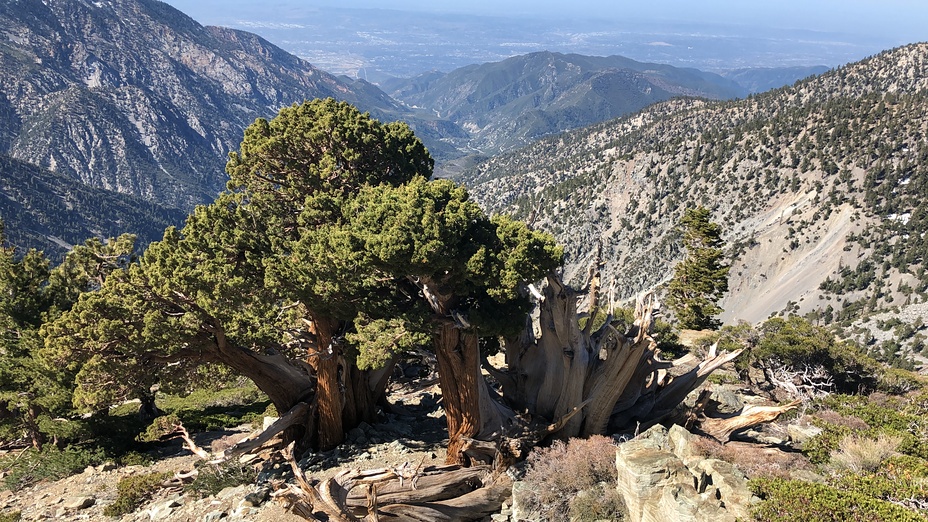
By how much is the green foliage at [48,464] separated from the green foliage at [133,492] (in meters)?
3.07

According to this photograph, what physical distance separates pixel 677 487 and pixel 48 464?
64.8 ft

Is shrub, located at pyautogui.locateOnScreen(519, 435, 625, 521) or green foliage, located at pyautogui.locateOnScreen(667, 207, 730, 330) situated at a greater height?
shrub, located at pyautogui.locateOnScreen(519, 435, 625, 521)

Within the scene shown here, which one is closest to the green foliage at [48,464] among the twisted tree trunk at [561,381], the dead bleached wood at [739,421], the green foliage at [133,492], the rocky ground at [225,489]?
the rocky ground at [225,489]

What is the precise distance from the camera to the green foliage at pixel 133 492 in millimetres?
14984

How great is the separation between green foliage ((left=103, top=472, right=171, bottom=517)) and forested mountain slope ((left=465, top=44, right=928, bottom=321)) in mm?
64374

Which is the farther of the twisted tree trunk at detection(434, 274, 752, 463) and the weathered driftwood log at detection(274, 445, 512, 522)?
the twisted tree trunk at detection(434, 274, 752, 463)

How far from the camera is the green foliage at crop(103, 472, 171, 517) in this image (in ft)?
49.2

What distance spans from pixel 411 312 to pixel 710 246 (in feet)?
142

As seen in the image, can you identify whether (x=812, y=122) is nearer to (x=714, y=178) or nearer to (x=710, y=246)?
(x=714, y=178)

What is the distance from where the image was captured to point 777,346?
82.0ft

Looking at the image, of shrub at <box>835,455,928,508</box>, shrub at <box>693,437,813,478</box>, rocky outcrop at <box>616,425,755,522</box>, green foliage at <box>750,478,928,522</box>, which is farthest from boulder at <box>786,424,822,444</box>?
green foliage at <box>750,478,928,522</box>

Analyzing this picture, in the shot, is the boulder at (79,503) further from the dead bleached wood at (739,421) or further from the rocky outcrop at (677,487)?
the dead bleached wood at (739,421)

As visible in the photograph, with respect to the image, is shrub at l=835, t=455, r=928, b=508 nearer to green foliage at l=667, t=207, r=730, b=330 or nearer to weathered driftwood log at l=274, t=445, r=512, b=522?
weathered driftwood log at l=274, t=445, r=512, b=522

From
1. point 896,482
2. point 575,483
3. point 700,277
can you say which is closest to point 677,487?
point 575,483
